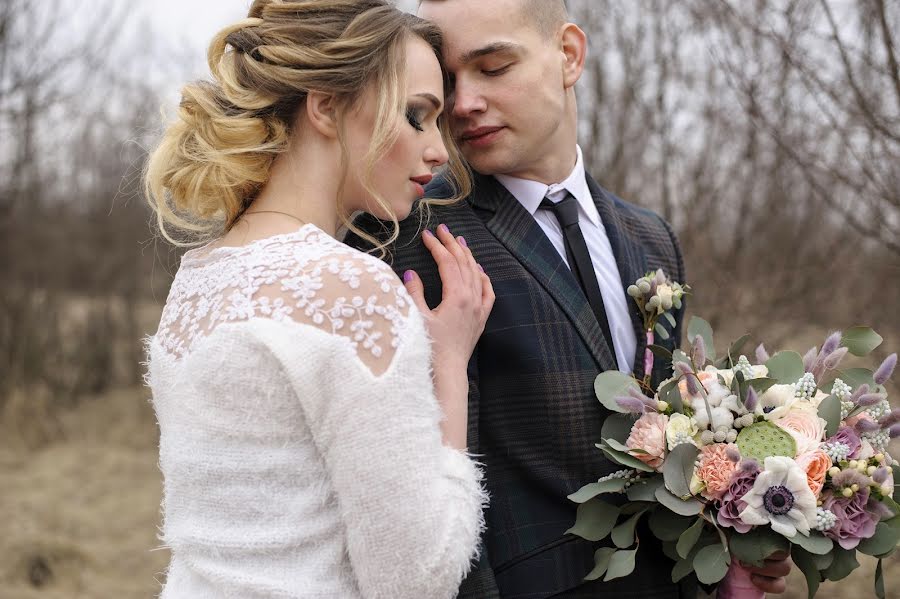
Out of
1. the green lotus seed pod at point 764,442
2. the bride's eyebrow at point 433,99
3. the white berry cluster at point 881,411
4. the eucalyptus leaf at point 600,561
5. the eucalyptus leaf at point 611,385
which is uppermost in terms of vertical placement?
the bride's eyebrow at point 433,99

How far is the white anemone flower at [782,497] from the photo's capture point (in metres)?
2.15

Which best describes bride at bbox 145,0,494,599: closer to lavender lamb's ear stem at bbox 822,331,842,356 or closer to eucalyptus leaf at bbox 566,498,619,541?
eucalyptus leaf at bbox 566,498,619,541

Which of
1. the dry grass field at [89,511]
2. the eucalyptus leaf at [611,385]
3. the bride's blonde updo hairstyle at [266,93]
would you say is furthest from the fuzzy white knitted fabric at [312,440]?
the dry grass field at [89,511]

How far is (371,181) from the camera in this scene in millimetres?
2283

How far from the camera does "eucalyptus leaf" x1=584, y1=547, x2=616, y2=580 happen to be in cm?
233

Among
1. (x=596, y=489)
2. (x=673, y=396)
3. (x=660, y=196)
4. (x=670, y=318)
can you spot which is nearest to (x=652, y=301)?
(x=670, y=318)

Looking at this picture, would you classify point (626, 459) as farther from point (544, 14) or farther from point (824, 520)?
point (544, 14)

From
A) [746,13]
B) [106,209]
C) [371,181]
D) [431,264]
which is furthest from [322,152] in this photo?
[106,209]

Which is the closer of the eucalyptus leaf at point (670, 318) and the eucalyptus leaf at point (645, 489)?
the eucalyptus leaf at point (645, 489)

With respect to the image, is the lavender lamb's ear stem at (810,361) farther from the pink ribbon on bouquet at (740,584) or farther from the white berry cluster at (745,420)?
the pink ribbon on bouquet at (740,584)

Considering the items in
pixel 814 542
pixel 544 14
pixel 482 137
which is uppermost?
pixel 544 14

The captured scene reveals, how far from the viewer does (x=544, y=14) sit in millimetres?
2861

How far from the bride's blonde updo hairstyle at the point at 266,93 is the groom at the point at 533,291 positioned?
1.19 ft

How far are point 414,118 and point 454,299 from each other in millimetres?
465
